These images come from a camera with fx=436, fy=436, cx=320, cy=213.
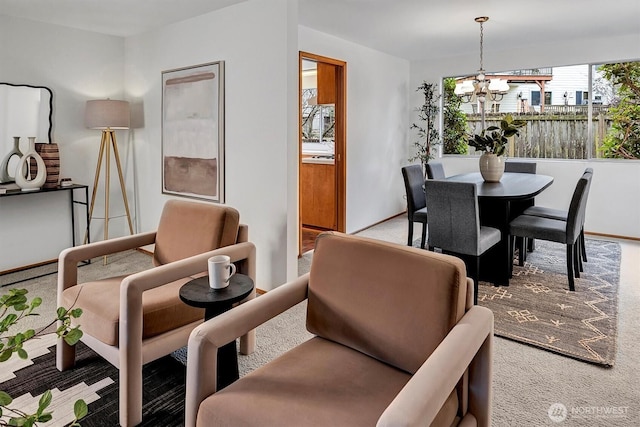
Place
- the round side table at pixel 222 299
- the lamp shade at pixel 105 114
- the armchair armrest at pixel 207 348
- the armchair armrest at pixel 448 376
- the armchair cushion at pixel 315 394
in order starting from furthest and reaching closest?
the lamp shade at pixel 105 114 → the round side table at pixel 222 299 → the armchair armrest at pixel 207 348 → the armchair cushion at pixel 315 394 → the armchair armrest at pixel 448 376

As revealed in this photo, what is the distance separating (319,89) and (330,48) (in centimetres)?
68

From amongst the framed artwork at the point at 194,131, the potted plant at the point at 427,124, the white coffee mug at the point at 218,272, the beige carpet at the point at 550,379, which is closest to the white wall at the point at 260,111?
the framed artwork at the point at 194,131

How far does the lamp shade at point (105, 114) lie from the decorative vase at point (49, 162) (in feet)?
1.21

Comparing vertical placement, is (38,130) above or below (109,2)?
below

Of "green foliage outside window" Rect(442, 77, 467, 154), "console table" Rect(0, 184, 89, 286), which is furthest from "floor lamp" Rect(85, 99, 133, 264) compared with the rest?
"green foliage outside window" Rect(442, 77, 467, 154)

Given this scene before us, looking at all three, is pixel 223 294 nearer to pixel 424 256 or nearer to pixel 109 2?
pixel 424 256

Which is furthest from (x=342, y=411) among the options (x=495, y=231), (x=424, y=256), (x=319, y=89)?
(x=319, y=89)

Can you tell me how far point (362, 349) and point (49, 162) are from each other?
358 centimetres

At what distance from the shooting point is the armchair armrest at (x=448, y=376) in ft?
3.28

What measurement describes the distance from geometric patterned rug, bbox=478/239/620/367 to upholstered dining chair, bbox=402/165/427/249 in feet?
2.91

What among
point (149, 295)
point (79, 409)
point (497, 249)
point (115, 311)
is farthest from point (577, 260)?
point (79, 409)

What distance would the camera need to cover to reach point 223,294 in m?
1.81

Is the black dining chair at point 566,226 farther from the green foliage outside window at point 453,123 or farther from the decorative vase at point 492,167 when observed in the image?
the green foliage outside window at point 453,123

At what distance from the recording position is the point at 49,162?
388cm
